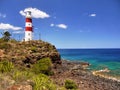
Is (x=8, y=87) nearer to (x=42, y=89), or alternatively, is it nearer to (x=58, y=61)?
(x=42, y=89)

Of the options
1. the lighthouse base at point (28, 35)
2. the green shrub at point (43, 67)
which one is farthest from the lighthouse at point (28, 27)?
the green shrub at point (43, 67)

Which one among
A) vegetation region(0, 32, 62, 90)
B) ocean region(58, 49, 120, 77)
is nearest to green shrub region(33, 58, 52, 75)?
vegetation region(0, 32, 62, 90)

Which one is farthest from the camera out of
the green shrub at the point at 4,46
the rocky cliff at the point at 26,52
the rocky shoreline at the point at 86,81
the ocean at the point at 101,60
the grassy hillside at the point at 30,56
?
the ocean at the point at 101,60

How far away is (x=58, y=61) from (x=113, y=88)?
11.9 m

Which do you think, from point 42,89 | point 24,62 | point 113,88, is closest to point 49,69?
point 24,62

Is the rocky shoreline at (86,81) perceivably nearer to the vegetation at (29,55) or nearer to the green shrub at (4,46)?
the vegetation at (29,55)

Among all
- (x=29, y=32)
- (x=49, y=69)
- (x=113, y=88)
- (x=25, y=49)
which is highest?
(x=29, y=32)

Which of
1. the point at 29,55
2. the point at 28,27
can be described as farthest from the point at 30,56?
the point at 28,27

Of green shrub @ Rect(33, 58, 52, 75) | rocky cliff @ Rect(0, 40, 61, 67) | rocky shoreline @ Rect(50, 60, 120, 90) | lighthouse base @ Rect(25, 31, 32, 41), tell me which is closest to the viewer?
rocky shoreline @ Rect(50, 60, 120, 90)

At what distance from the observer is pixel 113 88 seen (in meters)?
22.2

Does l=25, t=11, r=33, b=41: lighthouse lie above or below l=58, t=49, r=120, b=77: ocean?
above

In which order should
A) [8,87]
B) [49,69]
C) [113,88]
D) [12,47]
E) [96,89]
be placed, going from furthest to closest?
[12,47], [49,69], [113,88], [96,89], [8,87]

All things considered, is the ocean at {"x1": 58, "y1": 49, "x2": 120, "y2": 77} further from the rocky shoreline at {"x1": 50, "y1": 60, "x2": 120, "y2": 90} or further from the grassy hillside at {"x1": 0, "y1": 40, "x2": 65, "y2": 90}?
the grassy hillside at {"x1": 0, "y1": 40, "x2": 65, "y2": 90}

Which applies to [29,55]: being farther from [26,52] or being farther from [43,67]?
[43,67]
